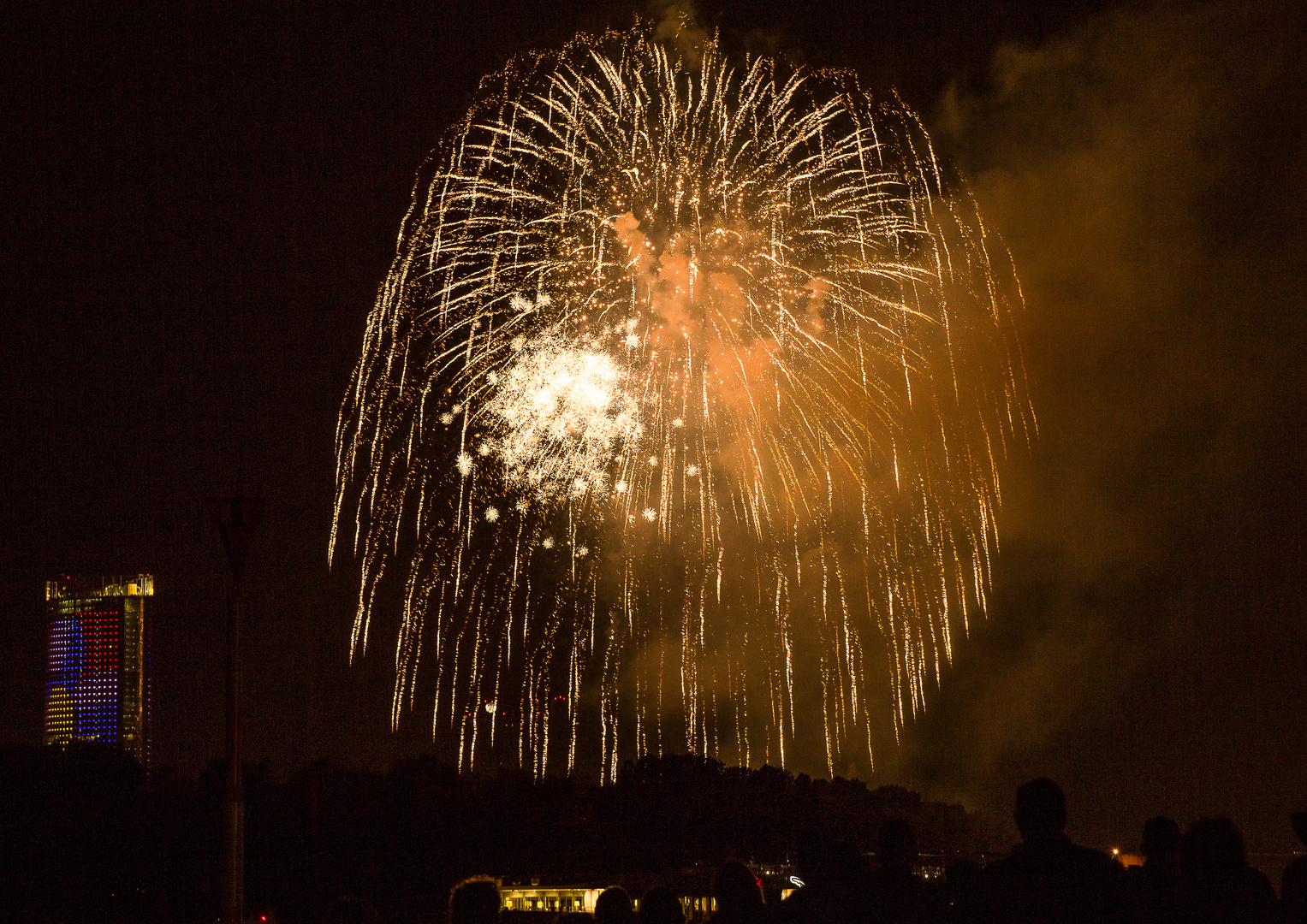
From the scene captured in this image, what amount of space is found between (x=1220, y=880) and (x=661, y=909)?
2522mm

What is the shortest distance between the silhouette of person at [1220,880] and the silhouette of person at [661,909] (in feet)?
7.49

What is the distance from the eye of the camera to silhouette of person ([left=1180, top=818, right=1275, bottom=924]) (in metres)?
5.71

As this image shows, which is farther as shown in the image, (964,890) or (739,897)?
(739,897)

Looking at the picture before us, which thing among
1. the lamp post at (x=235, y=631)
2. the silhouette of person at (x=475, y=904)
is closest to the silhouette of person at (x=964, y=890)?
the silhouette of person at (x=475, y=904)

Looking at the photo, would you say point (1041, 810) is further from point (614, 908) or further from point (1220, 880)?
point (614, 908)

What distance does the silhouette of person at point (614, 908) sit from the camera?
5.86m

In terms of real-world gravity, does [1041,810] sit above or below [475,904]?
above

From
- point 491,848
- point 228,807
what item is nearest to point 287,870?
point 491,848

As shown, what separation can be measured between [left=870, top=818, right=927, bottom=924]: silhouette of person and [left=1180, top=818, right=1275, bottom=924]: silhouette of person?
121 cm

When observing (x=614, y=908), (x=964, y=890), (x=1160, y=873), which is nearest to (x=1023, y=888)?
(x=964, y=890)

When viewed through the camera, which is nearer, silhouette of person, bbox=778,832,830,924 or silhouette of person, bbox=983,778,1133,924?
silhouette of person, bbox=983,778,1133,924

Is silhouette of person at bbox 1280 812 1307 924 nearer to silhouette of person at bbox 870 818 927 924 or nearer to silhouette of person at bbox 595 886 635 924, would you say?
silhouette of person at bbox 870 818 927 924

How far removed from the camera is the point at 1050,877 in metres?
4.84

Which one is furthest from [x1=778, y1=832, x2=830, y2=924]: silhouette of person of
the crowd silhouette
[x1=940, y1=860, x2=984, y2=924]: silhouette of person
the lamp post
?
the lamp post
